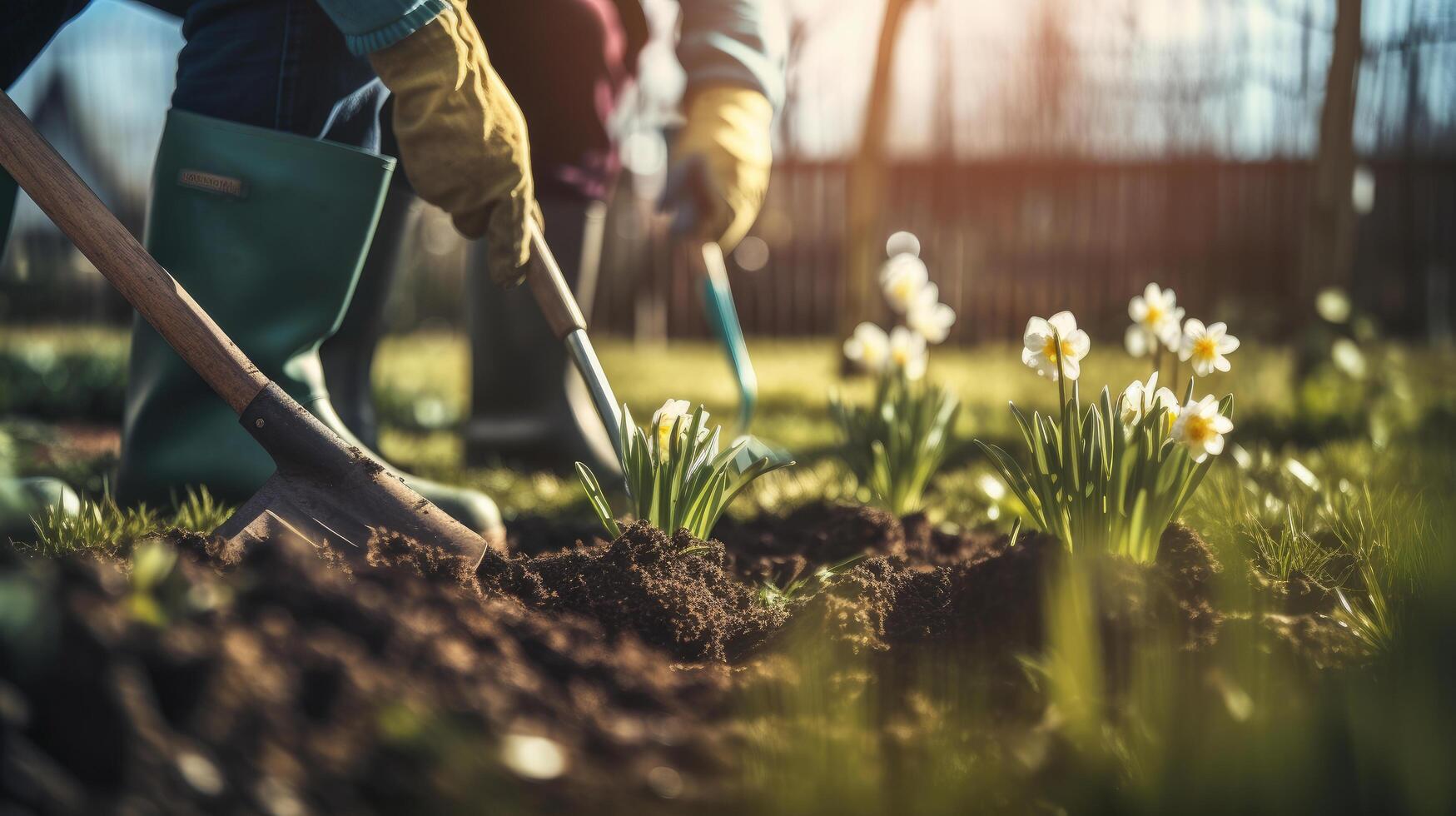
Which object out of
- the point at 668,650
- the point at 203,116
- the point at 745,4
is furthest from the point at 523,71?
the point at 668,650

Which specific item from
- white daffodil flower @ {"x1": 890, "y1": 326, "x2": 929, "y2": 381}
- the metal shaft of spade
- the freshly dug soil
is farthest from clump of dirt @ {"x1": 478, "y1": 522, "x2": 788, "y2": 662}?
white daffodil flower @ {"x1": 890, "y1": 326, "x2": 929, "y2": 381}

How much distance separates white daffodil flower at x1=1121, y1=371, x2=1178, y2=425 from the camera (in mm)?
1388

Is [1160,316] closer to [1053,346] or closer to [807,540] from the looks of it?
[1053,346]

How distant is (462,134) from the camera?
162 centimetres

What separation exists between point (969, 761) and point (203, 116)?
158 centimetres

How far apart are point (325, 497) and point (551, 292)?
1.70 feet

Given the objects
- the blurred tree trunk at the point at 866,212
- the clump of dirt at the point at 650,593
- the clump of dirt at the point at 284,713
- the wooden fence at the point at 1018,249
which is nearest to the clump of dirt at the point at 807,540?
the clump of dirt at the point at 650,593

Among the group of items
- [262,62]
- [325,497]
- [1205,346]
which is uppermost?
[262,62]

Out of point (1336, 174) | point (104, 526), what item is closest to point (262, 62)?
point (104, 526)

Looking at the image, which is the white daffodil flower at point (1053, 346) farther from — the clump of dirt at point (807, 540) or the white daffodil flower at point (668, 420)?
the white daffodil flower at point (668, 420)

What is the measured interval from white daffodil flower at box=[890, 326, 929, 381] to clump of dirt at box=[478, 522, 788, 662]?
1068mm

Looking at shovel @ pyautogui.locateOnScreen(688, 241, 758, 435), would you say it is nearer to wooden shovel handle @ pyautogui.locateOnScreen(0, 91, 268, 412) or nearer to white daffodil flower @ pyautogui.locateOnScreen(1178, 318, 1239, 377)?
white daffodil flower @ pyautogui.locateOnScreen(1178, 318, 1239, 377)

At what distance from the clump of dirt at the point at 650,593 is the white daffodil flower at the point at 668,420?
0.69 feet

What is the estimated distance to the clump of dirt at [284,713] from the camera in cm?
71
